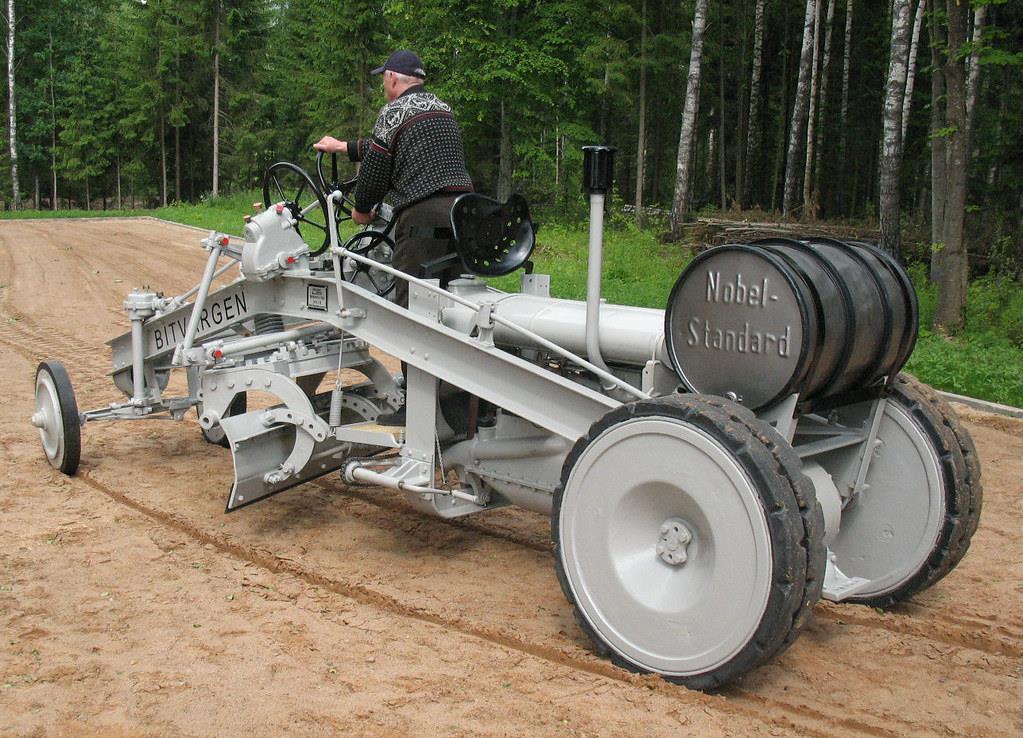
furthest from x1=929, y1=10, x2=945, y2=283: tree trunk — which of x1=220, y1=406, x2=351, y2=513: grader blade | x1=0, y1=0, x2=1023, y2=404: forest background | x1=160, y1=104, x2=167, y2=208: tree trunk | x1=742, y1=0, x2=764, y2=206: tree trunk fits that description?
x1=160, y1=104, x2=167, y2=208: tree trunk

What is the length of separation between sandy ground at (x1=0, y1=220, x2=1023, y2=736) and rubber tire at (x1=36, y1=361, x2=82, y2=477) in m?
0.17

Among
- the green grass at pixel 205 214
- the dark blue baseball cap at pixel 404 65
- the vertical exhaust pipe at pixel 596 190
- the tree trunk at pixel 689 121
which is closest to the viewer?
the vertical exhaust pipe at pixel 596 190

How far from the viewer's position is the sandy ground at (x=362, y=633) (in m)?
3.65

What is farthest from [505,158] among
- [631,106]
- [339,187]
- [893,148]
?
[339,187]

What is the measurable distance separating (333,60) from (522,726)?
30.7 metres

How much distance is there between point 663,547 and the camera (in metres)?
3.89

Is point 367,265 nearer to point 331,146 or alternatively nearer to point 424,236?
point 424,236

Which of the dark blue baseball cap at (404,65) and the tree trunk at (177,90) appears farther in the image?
the tree trunk at (177,90)

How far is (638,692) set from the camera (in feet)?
12.3

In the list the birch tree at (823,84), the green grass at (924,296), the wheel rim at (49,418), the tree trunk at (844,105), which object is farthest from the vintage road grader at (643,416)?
the tree trunk at (844,105)

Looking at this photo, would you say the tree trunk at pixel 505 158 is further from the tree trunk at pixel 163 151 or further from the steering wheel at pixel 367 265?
the tree trunk at pixel 163 151

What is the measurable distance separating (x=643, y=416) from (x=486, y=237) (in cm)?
181

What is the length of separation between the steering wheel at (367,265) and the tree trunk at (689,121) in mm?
16254

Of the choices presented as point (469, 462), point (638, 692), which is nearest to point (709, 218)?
point (469, 462)
